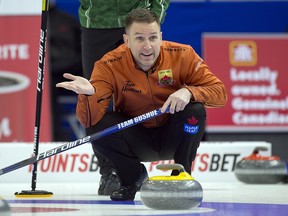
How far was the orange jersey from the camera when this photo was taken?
391 centimetres

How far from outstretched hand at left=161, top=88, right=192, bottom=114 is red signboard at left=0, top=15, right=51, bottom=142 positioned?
3.88 metres

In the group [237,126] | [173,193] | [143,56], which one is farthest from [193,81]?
[237,126]

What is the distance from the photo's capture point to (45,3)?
4383 millimetres

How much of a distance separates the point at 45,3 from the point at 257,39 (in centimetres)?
380

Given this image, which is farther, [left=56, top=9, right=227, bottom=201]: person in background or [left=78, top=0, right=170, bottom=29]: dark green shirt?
[left=78, top=0, right=170, bottom=29]: dark green shirt

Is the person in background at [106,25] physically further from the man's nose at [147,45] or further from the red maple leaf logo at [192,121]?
the red maple leaf logo at [192,121]

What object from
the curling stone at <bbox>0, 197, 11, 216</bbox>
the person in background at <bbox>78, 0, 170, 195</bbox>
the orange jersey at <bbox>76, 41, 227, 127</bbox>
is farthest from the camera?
the person in background at <bbox>78, 0, 170, 195</bbox>

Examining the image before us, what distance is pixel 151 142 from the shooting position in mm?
4105

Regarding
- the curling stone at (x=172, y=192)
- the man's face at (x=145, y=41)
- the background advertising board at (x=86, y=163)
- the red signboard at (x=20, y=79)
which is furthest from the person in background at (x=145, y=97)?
the red signboard at (x=20, y=79)

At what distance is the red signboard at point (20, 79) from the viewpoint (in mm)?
7438

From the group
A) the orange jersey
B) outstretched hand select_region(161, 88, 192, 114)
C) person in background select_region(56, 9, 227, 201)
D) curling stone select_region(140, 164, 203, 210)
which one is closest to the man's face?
person in background select_region(56, 9, 227, 201)

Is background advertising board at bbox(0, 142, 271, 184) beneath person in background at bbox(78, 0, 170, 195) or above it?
beneath

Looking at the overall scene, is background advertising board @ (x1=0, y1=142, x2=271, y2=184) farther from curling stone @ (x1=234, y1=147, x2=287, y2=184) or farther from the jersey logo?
the jersey logo

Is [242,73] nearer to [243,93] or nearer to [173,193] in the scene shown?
[243,93]
